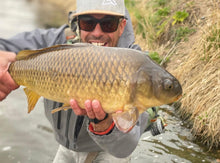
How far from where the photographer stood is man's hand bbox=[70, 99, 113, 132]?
1633mm

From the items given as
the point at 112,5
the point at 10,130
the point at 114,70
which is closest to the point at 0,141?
the point at 10,130

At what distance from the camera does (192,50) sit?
16.3ft

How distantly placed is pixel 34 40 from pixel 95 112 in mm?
1391

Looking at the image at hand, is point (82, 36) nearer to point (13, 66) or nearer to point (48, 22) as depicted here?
point (13, 66)

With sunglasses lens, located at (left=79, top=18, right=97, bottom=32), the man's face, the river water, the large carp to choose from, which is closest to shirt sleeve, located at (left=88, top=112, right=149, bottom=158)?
the large carp

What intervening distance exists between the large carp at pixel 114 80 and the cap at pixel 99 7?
0.84 m

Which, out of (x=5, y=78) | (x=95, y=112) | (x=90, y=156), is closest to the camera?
(x=95, y=112)

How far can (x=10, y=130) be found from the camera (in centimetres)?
455

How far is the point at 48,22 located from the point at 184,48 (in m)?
9.47

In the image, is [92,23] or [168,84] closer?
[168,84]

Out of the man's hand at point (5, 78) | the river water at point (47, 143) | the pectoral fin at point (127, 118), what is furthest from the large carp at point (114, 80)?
the river water at point (47, 143)

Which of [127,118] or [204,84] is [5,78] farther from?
[204,84]

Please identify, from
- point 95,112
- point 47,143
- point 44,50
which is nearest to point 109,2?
point 44,50

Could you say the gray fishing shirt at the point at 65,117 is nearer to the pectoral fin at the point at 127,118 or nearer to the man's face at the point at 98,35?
the man's face at the point at 98,35
